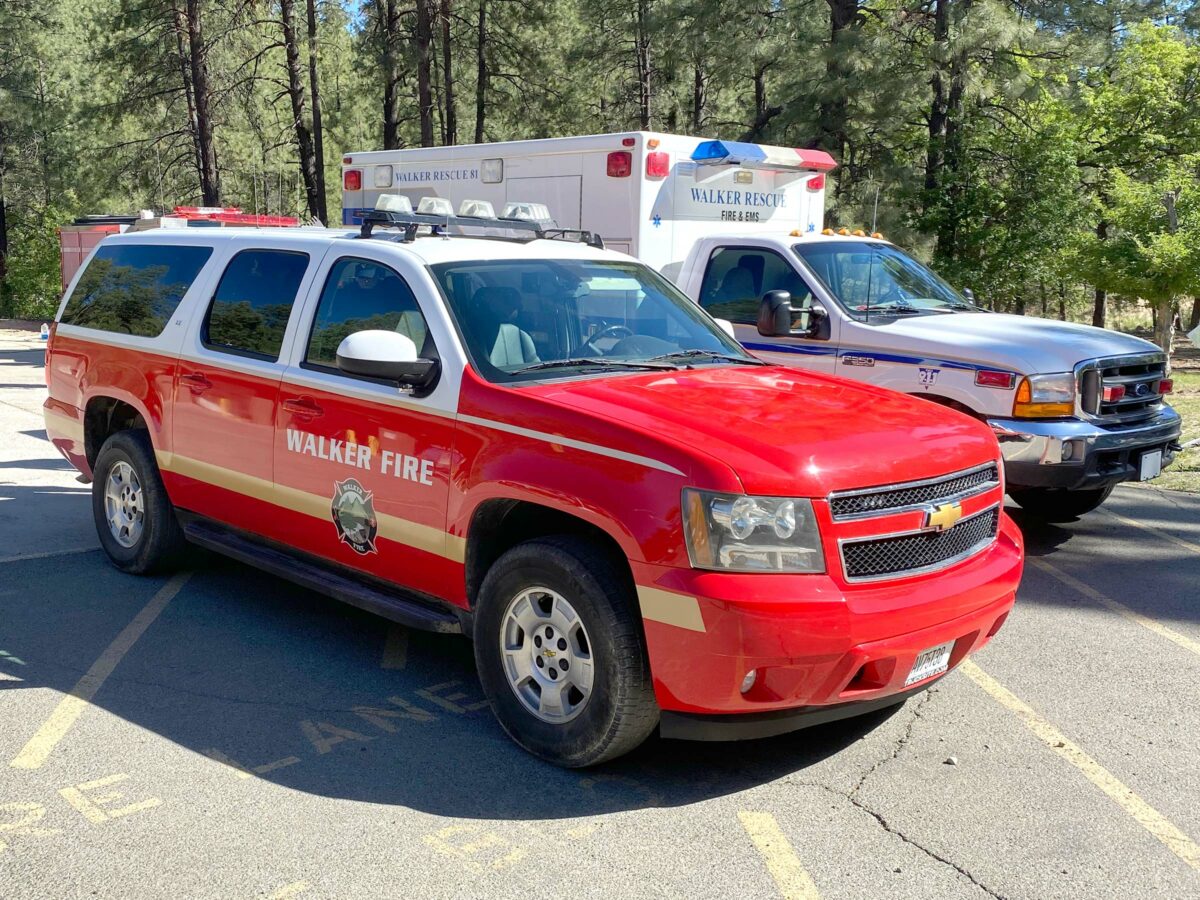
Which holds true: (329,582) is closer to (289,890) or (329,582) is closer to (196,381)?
(196,381)

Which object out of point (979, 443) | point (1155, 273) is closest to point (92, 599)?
point (979, 443)

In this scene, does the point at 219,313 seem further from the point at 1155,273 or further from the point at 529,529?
the point at 1155,273

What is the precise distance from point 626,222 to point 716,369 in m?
5.12

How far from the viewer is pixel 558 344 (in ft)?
16.2

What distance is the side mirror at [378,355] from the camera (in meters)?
4.52

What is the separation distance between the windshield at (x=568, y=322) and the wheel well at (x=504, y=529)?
1.70ft

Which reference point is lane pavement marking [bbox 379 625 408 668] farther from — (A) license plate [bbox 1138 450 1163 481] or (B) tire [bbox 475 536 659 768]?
(A) license plate [bbox 1138 450 1163 481]

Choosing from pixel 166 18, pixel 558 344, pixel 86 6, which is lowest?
pixel 558 344

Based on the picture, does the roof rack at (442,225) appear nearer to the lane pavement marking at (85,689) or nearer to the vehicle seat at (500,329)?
the vehicle seat at (500,329)

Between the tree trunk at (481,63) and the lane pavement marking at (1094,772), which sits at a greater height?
the tree trunk at (481,63)

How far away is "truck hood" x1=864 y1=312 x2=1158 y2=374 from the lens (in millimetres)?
7031

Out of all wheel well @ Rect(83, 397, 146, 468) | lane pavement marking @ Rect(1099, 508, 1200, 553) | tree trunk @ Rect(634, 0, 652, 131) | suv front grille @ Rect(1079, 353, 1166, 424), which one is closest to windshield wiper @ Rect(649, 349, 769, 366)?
suv front grille @ Rect(1079, 353, 1166, 424)

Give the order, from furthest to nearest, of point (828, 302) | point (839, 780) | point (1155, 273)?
point (1155, 273)
point (828, 302)
point (839, 780)

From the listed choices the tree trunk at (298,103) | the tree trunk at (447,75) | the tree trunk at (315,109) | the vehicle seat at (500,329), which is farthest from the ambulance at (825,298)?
the tree trunk at (447,75)
